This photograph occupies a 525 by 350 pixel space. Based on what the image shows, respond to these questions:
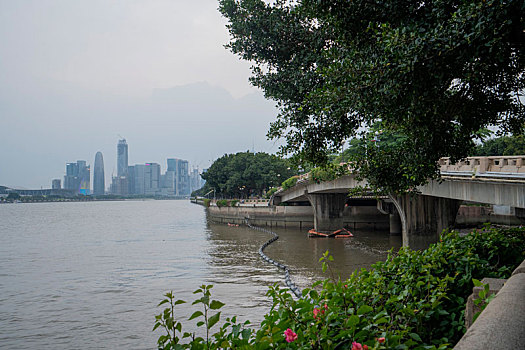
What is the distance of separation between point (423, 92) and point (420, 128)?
223 cm

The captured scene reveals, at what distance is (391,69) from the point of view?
7832 millimetres

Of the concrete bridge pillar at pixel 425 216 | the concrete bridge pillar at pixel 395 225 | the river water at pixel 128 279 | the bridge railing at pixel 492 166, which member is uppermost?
the bridge railing at pixel 492 166

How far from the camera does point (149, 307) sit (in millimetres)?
16828

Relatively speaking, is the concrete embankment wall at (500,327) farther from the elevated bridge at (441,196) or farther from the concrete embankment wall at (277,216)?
the concrete embankment wall at (277,216)

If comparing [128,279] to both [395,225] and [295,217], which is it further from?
[295,217]

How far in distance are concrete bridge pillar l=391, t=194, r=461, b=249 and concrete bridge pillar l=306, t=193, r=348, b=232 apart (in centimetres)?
1888

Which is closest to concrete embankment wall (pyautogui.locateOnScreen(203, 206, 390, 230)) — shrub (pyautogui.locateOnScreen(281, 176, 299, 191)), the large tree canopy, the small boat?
shrub (pyautogui.locateOnScreen(281, 176, 299, 191))

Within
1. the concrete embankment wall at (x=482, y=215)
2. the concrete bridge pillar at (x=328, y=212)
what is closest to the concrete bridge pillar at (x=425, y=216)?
the concrete embankment wall at (x=482, y=215)

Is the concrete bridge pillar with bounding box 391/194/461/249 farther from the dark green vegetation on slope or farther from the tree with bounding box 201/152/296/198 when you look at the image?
the tree with bounding box 201/152/296/198

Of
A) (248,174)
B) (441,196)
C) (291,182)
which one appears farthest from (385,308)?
(248,174)

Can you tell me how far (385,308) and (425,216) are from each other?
80.7ft

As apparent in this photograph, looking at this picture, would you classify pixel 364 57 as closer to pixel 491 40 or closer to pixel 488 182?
pixel 491 40

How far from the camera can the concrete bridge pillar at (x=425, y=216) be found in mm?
27359

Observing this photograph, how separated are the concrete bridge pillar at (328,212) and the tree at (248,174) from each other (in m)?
40.3
